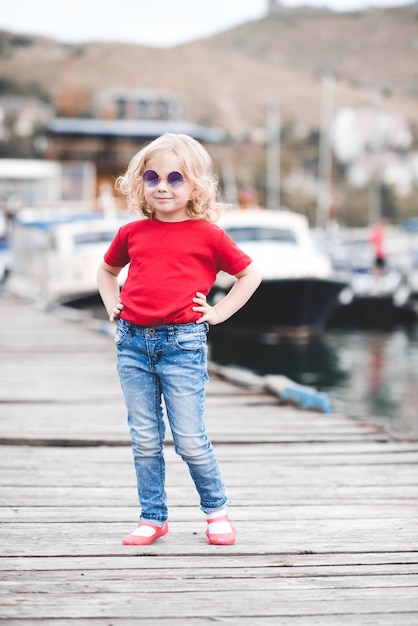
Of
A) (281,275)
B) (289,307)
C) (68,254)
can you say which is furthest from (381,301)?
(68,254)

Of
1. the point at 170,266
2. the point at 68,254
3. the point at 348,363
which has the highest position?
the point at 170,266

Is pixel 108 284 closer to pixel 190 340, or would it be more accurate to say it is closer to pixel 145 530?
pixel 190 340

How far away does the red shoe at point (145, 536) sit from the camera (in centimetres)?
341

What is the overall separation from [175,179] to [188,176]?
0.06 meters

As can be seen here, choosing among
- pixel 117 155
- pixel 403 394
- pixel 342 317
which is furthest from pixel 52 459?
pixel 117 155

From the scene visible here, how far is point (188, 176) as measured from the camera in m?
3.29

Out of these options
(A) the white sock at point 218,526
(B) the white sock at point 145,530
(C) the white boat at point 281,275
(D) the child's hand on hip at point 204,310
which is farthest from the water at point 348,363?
(D) the child's hand on hip at point 204,310

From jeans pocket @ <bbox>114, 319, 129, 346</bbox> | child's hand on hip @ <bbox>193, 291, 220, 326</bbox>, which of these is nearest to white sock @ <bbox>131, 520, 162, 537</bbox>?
jeans pocket @ <bbox>114, 319, 129, 346</bbox>

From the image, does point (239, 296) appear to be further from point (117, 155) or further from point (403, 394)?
point (117, 155)

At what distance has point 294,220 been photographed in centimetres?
1991

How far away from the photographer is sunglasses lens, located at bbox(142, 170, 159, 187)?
10.8 feet

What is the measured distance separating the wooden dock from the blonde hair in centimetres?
125

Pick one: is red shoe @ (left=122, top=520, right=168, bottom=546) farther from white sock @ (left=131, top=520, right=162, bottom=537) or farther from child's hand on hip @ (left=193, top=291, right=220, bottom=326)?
child's hand on hip @ (left=193, top=291, right=220, bottom=326)

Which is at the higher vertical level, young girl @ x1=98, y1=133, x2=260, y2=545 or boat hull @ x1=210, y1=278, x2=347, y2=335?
young girl @ x1=98, y1=133, x2=260, y2=545
